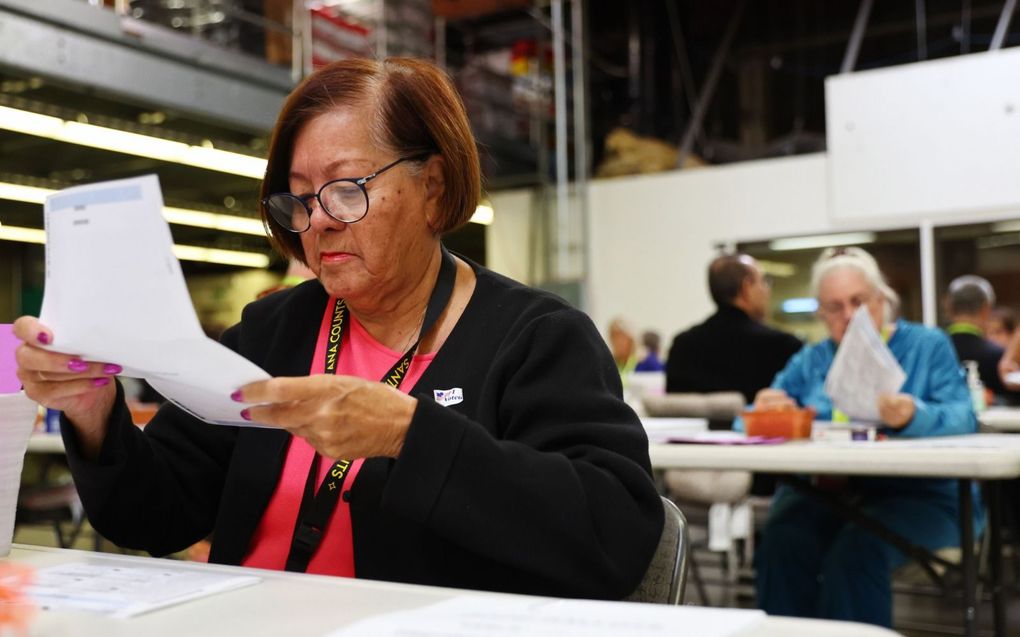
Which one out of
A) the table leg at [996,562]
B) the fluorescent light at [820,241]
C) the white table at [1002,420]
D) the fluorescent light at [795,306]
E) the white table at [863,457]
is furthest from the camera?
the fluorescent light at [795,306]

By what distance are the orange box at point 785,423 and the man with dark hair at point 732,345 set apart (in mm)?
1361

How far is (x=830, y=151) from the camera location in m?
6.42

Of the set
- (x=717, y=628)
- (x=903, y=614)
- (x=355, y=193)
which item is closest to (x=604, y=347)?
(x=355, y=193)

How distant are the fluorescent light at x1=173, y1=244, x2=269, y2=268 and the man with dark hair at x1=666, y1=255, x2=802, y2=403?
32.1 ft

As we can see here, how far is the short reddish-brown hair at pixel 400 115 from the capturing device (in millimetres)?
1296

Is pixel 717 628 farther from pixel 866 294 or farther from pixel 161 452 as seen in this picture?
pixel 866 294

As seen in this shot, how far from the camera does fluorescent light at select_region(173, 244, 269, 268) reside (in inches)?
509

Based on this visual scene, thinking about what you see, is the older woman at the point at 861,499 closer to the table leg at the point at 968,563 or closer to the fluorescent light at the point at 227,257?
the table leg at the point at 968,563

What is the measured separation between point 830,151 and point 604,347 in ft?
18.6

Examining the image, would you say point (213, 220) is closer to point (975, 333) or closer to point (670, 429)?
point (975, 333)

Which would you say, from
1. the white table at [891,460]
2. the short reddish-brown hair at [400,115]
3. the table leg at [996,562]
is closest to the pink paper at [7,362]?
the short reddish-brown hair at [400,115]

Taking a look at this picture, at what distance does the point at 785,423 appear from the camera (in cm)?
245

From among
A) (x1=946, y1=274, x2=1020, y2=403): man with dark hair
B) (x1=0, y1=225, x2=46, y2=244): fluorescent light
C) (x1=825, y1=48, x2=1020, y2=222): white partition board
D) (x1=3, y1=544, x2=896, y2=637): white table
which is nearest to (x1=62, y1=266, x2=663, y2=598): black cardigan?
(x1=3, y1=544, x2=896, y2=637): white table

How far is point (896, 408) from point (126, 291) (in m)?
2.13
